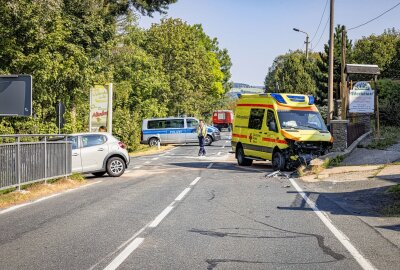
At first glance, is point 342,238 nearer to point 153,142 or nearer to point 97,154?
point 97,154

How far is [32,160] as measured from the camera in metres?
12.3

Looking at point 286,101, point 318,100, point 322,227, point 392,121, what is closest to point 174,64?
point 318,100

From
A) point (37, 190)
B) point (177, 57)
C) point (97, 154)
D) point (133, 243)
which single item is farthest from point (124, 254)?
point (177, 57)

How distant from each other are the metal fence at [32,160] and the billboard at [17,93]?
142 cm

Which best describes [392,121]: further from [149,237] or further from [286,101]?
[149,237]

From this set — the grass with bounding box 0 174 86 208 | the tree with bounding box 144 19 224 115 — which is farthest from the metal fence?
the tree with bounding box 144 19 224 115

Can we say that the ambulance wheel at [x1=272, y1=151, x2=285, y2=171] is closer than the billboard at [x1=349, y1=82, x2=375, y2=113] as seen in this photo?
Yes

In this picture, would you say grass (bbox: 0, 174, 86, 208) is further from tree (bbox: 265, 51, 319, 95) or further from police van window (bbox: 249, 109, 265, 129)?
tree (bbox: 265, 51, 319, 95)

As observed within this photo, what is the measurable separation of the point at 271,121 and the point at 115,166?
582 centimetres

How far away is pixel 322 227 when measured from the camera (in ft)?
25.3

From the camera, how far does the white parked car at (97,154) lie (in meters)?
16.0

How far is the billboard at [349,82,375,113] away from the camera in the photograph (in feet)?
74.7

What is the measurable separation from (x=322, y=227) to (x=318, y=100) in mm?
58161

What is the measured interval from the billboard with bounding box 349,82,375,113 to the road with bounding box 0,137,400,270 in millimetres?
12348
